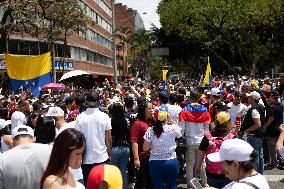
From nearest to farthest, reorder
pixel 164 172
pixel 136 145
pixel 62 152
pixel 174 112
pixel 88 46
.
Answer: pixel 62 152
pixel 164 172
pixel 136 145
pixel 174 112
pixel 88 46

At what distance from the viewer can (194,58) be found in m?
53.5

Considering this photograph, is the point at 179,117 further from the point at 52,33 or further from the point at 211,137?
the point at 52,33

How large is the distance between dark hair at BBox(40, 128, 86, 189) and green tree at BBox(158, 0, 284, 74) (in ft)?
132

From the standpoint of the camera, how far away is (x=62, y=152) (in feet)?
12.1

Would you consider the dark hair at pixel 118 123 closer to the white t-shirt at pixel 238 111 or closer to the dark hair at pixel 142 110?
the dark hair at pixel 142 110

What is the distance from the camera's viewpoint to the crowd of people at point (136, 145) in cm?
363

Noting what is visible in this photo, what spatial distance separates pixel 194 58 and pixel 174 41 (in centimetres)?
→ 378

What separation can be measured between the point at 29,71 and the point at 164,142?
9.58m

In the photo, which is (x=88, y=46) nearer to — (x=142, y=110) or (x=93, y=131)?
(x=142, y=110)

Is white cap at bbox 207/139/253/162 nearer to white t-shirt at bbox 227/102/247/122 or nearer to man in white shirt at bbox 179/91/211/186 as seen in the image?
man in white shirt at bbox 179/91/211/186

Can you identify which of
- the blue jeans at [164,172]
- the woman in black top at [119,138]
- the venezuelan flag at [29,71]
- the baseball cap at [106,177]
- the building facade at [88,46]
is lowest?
the blue jeans at [164,172]

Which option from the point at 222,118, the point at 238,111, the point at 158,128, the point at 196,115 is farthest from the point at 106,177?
the point at 238,111

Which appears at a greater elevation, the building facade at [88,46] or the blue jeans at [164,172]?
the building facade at [88,46]

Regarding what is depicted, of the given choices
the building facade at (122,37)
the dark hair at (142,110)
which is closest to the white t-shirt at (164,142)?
the dark hair at (142,110)
